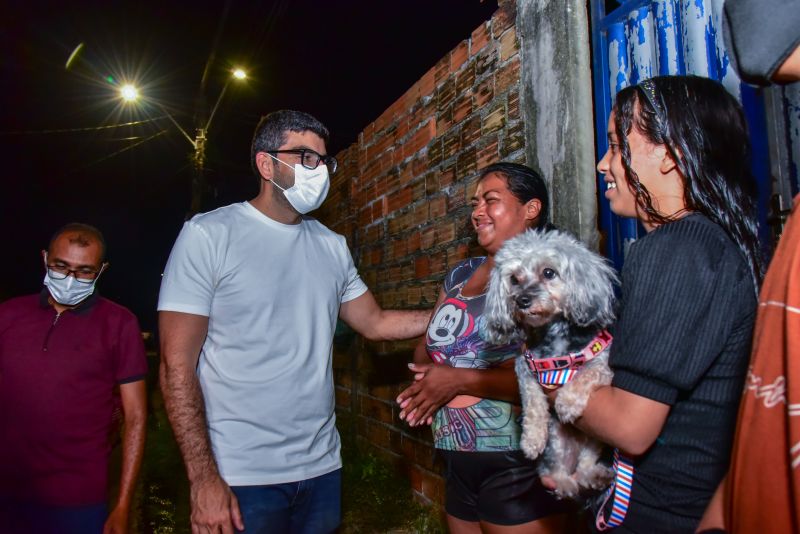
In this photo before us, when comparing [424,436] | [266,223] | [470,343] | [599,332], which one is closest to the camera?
[599,332]

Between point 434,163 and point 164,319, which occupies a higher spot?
point 434,163

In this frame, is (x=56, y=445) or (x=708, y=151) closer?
(x=708, y=151)

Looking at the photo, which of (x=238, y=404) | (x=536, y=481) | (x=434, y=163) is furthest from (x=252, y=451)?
(x=434, y=163)

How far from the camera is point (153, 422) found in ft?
29.6

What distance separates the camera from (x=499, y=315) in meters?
1.99

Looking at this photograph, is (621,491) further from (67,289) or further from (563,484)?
(67,289)

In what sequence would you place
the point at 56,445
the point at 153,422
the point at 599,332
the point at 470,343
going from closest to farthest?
1. the point at 599,332
2. the point at 470,343
3. the point at 56,445
4. the point at 153,422

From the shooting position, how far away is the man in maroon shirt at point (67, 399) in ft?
9.14

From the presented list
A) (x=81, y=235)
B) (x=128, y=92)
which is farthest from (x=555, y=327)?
(x=128, y=92)

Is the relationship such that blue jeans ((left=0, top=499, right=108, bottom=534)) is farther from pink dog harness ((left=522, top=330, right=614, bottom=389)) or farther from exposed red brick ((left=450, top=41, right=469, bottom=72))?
exposed red brick ((left=450, top=41, right=469, bottom=72))

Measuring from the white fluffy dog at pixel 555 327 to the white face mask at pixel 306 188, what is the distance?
1133 mm

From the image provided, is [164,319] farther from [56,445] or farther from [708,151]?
[708,151]

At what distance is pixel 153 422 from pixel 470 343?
28.0 feet

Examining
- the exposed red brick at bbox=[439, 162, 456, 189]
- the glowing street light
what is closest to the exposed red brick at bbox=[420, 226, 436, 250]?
the exposed red brick at bbox=[439, 162, 456, 189]
